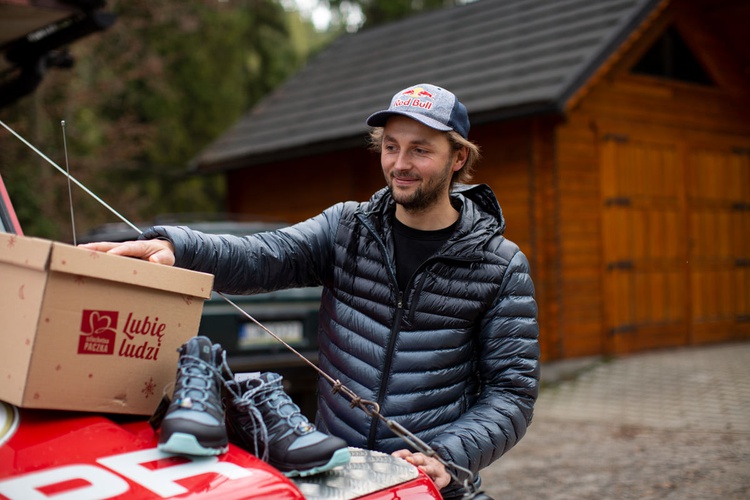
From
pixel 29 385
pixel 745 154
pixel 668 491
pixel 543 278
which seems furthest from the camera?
pixel 745 154

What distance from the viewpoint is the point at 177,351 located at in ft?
6.26

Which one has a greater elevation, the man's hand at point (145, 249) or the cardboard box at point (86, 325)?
the man's hand at point (145, 249)

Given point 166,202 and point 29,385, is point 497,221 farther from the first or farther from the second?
point 166,202

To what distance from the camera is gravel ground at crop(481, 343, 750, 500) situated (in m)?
5.26

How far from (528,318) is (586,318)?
25.4ft

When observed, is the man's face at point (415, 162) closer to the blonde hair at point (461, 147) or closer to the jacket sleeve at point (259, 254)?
the blonde hair at point (461, 147)

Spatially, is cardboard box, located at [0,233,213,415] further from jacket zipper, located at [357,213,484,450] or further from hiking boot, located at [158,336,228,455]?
jacket zipper, located at [357,213,484,450]

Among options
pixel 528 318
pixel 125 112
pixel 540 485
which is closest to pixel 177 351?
pixel 528 318

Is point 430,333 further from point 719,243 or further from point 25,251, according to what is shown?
point 719,243

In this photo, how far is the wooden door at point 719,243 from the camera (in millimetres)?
11008

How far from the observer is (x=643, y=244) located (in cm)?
1045

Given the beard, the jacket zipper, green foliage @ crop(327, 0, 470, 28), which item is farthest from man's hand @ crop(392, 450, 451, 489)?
green foliage @ crop(327, 0, 470, 28)

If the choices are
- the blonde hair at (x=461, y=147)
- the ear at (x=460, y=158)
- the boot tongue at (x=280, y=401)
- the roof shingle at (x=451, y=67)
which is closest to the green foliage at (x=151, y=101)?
the roof shingle at (x=451, y=67)

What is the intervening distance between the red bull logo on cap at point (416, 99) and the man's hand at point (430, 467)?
1048 millimetres
